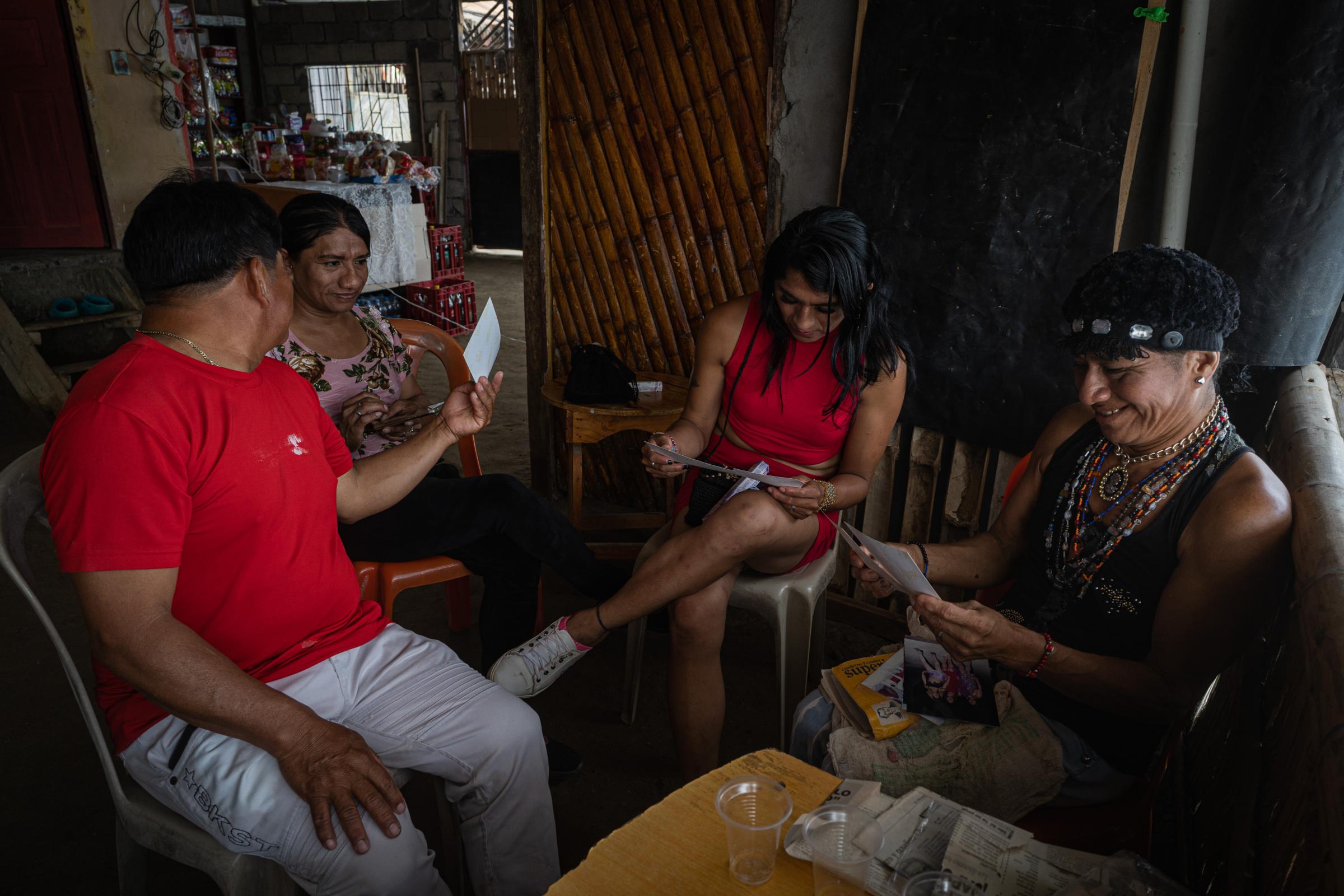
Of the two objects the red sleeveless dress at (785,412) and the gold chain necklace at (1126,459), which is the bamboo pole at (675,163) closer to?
the red sleeveless dress at (785,412)

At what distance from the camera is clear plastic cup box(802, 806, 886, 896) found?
1.03 meters

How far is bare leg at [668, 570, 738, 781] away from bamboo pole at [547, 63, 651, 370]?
1.78 metres

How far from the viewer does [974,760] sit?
1.43 metres

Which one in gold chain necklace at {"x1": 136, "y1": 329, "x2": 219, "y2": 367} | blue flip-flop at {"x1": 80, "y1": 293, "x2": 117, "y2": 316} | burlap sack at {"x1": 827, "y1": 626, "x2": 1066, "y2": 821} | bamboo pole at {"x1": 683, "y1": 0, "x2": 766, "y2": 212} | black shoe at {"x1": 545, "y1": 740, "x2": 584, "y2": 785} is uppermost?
bamboo pole at {"x1": 683, "y1": 0, "x2": 766, "y2": 212}

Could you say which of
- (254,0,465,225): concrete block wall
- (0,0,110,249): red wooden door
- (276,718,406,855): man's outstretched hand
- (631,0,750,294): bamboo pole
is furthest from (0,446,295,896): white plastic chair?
(254,0,465,225): concrete block wall

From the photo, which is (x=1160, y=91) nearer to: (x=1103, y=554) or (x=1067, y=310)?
(x=1067, y=310)

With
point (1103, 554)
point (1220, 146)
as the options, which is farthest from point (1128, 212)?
point (1103, 554)

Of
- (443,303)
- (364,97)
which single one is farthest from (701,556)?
(364,97)

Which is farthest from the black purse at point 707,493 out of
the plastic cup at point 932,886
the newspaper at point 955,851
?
the plastic cup at point 932,886

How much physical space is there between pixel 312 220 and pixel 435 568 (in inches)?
40.7

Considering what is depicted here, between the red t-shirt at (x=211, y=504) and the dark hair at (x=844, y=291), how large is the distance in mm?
1170

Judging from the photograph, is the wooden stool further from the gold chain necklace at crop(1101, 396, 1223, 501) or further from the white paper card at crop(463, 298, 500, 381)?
the gold chain necklace at crop(1101, 396, 1223, 501)

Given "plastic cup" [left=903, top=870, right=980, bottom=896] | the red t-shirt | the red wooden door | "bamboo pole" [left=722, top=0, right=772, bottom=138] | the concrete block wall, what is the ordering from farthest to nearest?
the concrete block wall, the red wooden door, "bamboo pole" [left=722, top=0, right=772, bottom=138], the red t-shirt, "plastic cup" [left=903, top=870, right=980, bottom=896]

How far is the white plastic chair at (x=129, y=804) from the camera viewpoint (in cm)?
133
